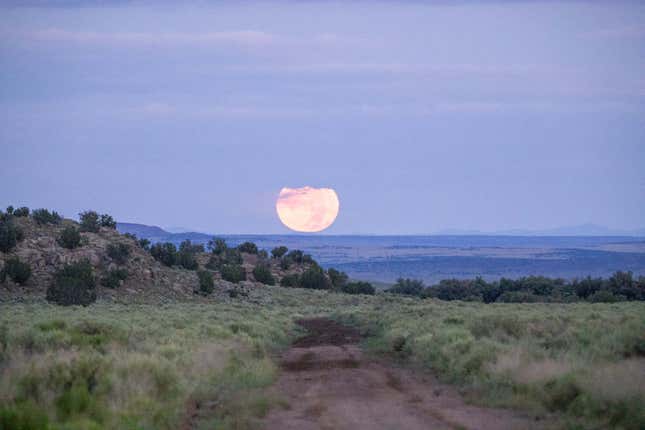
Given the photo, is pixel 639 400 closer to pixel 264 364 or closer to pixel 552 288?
pixel 264 364

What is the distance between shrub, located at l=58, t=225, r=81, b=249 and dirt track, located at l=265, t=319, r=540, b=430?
34218mm

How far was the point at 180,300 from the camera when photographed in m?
49.3

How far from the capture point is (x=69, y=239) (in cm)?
5247

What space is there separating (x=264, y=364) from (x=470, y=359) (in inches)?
191

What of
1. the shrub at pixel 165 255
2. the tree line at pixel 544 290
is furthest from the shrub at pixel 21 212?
the tree line at pixel 544 290

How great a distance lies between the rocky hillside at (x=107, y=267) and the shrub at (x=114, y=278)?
7 cm

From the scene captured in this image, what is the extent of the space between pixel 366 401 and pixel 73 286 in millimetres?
30341

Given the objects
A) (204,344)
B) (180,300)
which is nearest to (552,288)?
(180,300)

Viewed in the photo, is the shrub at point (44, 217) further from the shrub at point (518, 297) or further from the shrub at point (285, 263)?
the shrub at point (518, 297)

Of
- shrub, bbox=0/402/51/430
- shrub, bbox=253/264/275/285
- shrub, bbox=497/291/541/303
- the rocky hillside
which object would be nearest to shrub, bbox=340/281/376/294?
shrub, bbox=253/264/275/285

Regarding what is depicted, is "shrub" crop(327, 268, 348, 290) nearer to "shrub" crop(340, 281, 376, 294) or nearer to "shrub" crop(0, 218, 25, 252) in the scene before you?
"shrub" crop(340, 281, 376, 294)

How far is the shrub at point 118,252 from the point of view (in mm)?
52250

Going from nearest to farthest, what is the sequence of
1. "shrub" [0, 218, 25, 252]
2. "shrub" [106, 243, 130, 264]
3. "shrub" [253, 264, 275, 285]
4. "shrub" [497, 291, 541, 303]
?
1. "shrub" [0, 218, 25, 252]
2. "shrub" [106, 243, 130, 264]
3. "shrub" [497, 291, 541, 303]
4. "shrub" [253, 264, 275, 285]

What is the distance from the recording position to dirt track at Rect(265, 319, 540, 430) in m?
12.5
